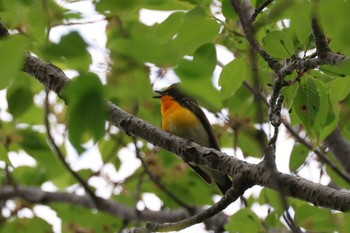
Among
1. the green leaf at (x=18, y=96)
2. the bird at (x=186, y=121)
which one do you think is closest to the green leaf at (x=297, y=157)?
the bird at (x=186, y=121)

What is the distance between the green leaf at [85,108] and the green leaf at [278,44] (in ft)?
3.97

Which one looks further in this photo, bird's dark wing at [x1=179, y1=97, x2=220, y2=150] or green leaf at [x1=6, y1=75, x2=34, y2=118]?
bird's dark wing at [x1=179, y1=97, x2=220, y2=150]

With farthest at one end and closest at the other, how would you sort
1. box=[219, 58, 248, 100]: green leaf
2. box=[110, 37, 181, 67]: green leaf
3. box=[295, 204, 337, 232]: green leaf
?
box=[295, 204, 337, 232]: green leaf → box=[219, 58, 248, 100]: green leaf → box=[110, 37, 181, 67]: green leaf

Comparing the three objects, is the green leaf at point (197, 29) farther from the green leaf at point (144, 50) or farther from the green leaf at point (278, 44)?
the green leaf at point (144, 50)

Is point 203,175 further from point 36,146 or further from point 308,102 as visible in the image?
point 308,102

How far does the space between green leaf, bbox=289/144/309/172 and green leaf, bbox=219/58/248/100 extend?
1266 millimetres

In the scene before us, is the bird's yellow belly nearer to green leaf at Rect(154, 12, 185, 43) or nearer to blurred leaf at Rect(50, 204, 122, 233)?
blurred leaf at Rect(50, 204, 122, 233)

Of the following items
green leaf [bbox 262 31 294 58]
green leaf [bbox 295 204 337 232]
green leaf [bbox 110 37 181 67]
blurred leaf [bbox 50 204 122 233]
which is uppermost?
green leaf [bbox 110 37 181 67]

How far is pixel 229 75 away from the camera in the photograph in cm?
283

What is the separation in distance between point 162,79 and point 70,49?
1713 mm

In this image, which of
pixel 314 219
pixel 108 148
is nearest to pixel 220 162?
pixel 314 219

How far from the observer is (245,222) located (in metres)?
3.37

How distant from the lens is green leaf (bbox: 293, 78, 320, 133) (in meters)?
2.42

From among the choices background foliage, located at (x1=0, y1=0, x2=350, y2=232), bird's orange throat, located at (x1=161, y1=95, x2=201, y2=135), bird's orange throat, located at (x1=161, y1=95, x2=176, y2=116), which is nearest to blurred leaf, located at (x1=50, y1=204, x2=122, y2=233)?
background foliage, located at (x1=0, y1=0, x2=350, y2=232)
